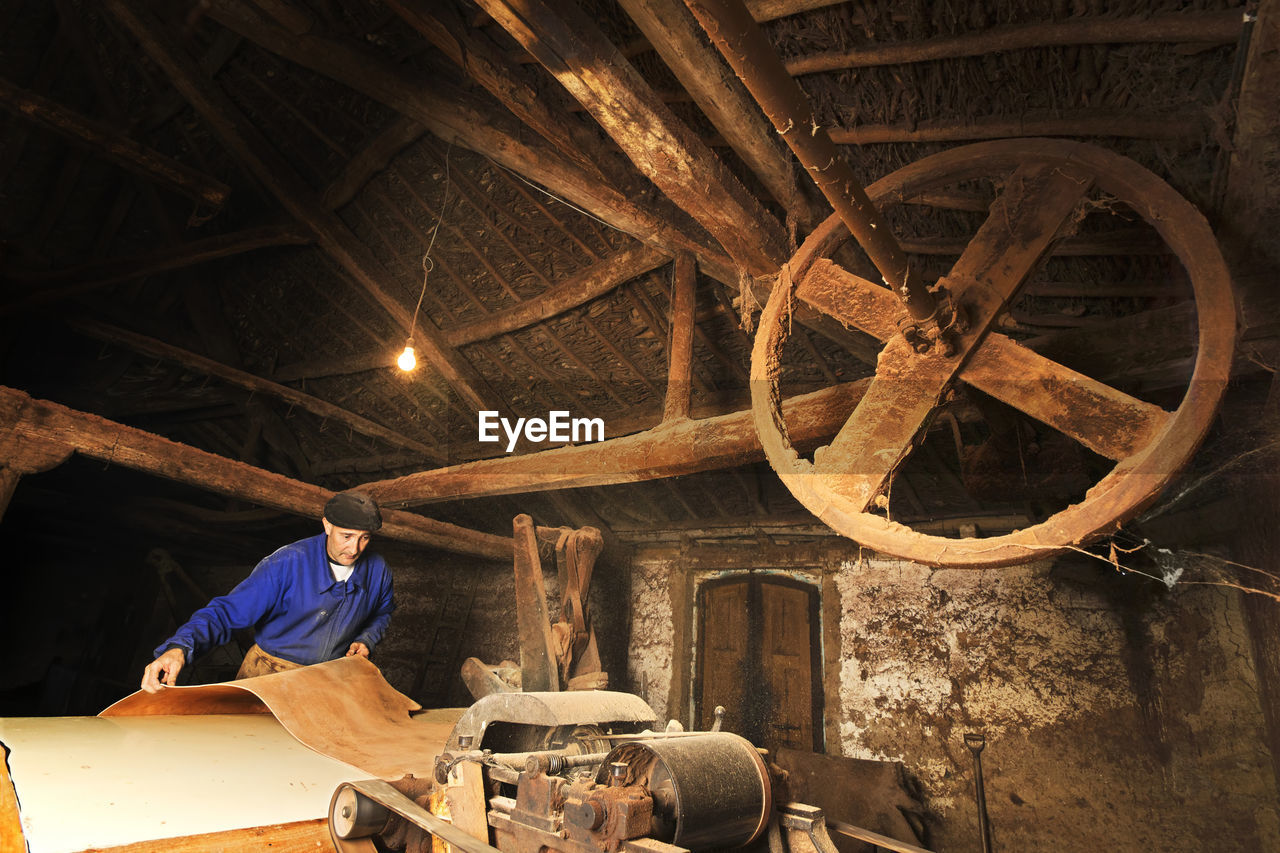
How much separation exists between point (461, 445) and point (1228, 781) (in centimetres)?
592

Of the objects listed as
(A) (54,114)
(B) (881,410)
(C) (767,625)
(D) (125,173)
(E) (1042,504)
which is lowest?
(C) (767,625)

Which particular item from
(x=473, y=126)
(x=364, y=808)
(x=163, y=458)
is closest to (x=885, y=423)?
(x=364, y=808)

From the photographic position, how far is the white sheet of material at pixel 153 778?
156 cm

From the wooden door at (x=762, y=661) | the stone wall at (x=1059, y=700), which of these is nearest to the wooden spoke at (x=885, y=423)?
the stone wall at (x=1059, y=700)

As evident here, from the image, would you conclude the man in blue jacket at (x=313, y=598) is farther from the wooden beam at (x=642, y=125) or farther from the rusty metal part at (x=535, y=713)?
the wooden beam at (x=642, y=125)

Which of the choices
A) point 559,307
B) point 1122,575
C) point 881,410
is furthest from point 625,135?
point 1122,575

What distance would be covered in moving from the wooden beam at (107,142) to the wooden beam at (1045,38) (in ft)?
13.0

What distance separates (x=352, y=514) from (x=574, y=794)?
6.71ft

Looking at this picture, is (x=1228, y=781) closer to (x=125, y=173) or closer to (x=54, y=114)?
(x=54, y=114)

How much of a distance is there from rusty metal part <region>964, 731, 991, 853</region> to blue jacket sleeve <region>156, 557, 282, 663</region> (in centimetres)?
413

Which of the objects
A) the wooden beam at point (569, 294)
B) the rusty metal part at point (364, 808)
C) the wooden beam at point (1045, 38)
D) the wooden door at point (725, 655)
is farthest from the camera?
the wooden door at point (725, 655)

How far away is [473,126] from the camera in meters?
3.85

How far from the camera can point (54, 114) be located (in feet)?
13.2

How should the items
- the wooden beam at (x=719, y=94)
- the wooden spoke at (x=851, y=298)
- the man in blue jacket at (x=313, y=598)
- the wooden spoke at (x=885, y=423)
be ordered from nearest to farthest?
the wooden spoke at (x=885, y=423)
the wooden spoke at (x=851, y=298)
the wooden beam at (x=719, y=94)
the man in blue jacket at (x=313, y=598)
